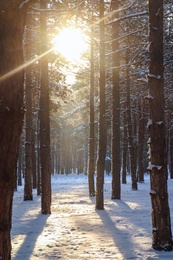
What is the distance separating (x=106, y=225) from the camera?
831 centimetres

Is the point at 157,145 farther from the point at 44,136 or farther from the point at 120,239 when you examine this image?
the point at 44,136

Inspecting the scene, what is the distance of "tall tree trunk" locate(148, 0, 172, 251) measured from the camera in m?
5.73

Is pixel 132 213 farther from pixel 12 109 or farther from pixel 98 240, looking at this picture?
pixel 12 109

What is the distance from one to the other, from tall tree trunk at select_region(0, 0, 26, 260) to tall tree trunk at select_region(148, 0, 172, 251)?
3.35 meters

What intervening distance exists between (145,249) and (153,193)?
1.08m

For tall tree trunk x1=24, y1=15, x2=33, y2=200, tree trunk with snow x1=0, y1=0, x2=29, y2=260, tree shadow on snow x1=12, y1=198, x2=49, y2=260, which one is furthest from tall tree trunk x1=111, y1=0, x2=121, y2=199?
tree trunk with snow x1=0, y1=0, x2=29, y2=260

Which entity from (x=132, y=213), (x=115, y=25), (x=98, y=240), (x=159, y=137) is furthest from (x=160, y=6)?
(x=115, y=25)

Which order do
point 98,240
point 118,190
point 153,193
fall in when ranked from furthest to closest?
point 118,190 < point 98,240 < point 153,193

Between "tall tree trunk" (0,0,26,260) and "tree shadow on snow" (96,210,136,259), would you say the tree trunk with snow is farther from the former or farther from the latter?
"tree shadow on snow" (96,210,136,259)

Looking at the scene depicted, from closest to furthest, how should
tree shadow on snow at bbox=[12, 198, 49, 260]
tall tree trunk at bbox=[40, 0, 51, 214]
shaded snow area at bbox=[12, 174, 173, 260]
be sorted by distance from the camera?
shaded snow area at bbox=[12, 174, 173, 260]
tree shadow on snow at bbox=[12, 198, 49, 260]
tall tree trunk at bbox=[40, 0, 51, 214]

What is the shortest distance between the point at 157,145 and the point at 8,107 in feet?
11.6

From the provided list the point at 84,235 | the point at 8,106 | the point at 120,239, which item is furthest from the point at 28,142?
the point at 8,106

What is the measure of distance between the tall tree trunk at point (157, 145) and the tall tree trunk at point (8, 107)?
132 inches

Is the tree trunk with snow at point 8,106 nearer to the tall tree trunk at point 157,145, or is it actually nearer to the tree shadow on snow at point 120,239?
the tree shadow on snow at point 120,239
